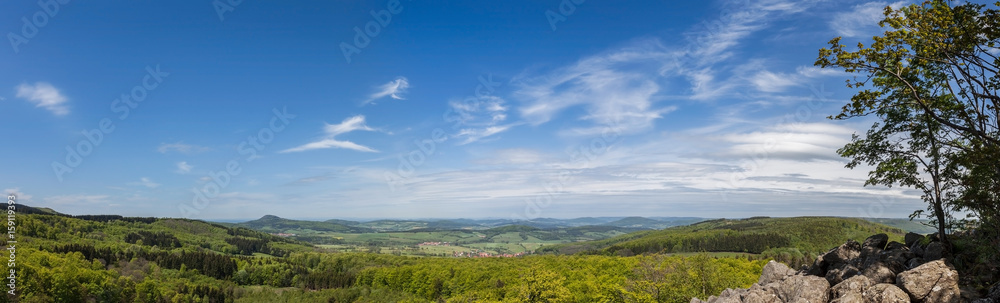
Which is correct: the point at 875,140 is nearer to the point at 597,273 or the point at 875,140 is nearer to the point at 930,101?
the point at 930,101

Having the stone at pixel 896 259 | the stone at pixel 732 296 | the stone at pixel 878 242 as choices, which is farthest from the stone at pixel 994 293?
the stone at pixel 732 296

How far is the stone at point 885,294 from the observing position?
18016 millimetres

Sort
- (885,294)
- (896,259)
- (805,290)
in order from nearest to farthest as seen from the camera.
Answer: (885,294), (805,290), (896,259)

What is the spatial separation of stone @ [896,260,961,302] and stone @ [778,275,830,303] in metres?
3.06

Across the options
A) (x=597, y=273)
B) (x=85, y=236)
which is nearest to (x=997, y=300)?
(x=597, y=273)

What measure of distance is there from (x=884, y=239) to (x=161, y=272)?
18186cm

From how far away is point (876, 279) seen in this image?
66.8 feet

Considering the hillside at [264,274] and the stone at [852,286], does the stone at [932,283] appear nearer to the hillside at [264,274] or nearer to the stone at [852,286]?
the stone at [852,286]

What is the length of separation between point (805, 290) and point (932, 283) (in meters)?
4.87

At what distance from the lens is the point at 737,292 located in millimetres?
25891

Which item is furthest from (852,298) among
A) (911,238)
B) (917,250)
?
(911,238)

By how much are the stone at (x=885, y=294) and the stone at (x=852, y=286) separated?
0.35 m

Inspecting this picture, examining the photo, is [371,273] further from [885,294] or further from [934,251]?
[934,251]

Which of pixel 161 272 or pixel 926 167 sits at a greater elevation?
pixel 926 167
